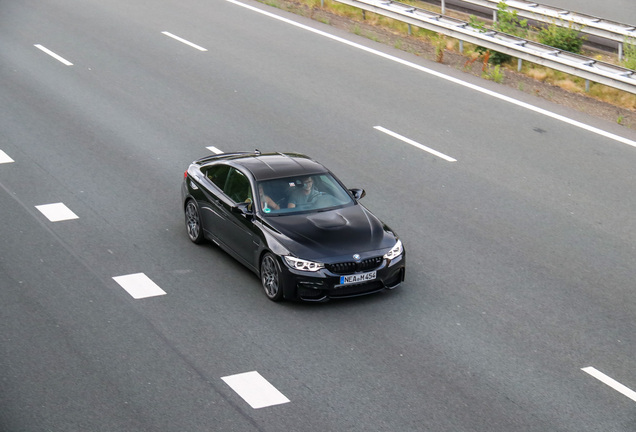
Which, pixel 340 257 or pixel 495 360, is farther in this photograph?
pixel 340 257

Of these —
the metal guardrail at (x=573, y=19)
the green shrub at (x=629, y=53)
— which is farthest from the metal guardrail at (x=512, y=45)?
the metal guardrail at (x=573, y=19)

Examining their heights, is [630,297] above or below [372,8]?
below

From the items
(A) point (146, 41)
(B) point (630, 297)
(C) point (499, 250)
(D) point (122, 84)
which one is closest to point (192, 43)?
(A) point (146, 41)

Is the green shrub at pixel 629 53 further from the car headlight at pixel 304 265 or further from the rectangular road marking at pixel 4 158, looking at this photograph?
the rectangular road marking at pixel 4 158

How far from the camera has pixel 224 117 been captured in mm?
19172

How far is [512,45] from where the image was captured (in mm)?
21969

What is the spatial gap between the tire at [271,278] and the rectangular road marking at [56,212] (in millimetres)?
3649

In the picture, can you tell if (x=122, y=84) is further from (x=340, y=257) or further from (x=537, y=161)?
(x=340, y=257)

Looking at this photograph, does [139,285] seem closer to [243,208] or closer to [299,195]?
[243,208]

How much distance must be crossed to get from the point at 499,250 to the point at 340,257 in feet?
9.79

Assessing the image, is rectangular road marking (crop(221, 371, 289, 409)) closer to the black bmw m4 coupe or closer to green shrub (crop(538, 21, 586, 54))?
the black bmw m4 coupe

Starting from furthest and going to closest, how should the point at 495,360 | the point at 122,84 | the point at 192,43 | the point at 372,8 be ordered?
the point at 372,8 < the point at 192,43 < the point at 122,84 < the point at 495,360

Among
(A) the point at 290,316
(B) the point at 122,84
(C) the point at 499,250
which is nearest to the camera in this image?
(A) the point at 290,316

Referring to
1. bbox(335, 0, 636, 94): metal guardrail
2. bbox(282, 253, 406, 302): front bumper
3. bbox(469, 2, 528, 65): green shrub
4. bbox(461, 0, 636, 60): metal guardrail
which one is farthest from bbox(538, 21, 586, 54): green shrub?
bbox(282, 253, 406, 302): front bumper
